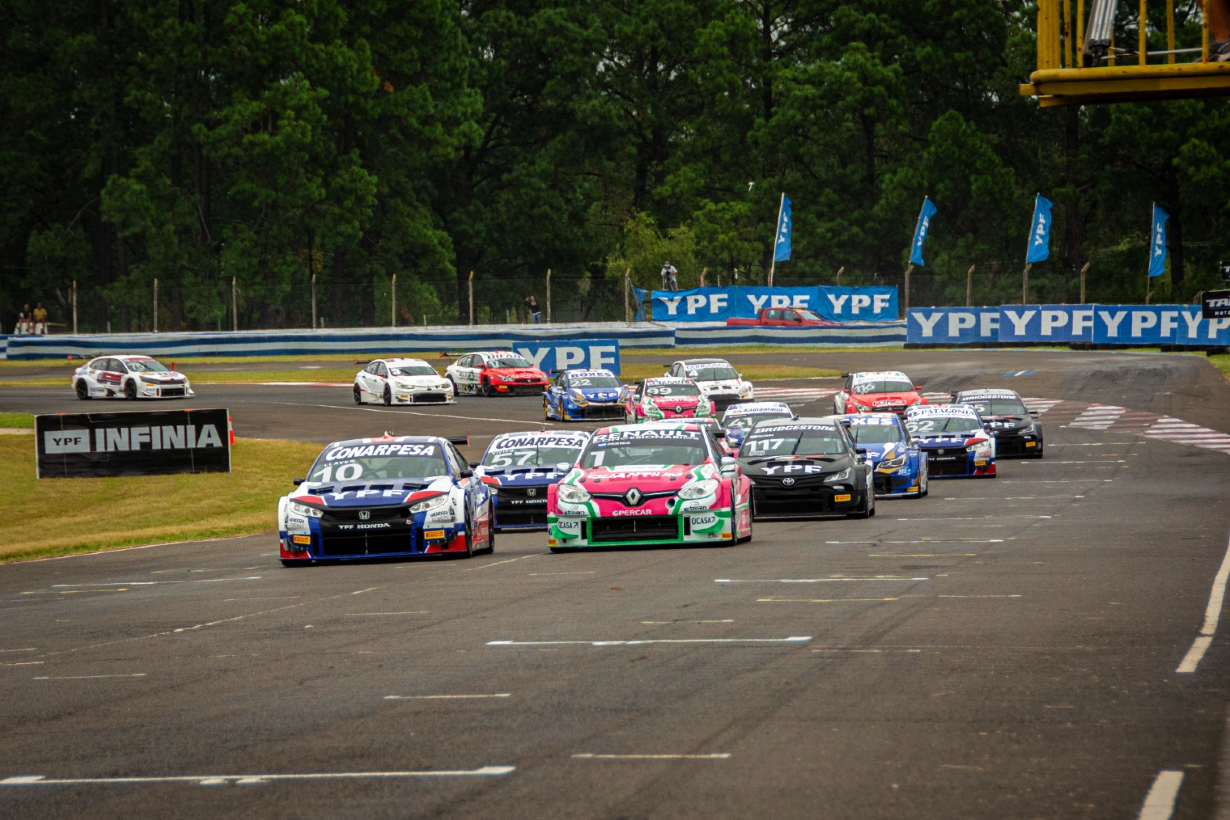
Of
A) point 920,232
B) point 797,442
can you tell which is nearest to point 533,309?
point 920,232

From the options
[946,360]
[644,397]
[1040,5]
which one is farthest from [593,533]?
[946,360]

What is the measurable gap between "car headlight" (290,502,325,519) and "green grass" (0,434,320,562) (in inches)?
175

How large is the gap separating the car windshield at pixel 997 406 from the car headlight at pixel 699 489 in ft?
59.7

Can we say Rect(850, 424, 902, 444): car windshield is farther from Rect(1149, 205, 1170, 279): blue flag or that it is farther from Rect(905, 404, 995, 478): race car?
Rect(1149, 205, 1170, 279): blue flag

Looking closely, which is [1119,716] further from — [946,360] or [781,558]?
[946,360]

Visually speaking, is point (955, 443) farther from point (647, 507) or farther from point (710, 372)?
point (710, 372)

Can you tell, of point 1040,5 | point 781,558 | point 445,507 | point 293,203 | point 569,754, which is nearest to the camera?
point 569,754

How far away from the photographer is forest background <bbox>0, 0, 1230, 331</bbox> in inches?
2943

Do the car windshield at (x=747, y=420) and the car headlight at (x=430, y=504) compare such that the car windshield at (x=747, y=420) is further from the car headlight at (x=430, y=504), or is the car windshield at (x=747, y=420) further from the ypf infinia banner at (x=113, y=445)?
the car headlight at (x=430, y=504)

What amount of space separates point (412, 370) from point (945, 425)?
20966 mm

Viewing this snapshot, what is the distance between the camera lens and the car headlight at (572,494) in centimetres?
1817

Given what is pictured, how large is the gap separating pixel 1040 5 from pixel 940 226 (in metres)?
73.6

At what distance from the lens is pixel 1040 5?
35.8 feet

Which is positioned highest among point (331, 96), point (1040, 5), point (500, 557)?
point (331, 96)
